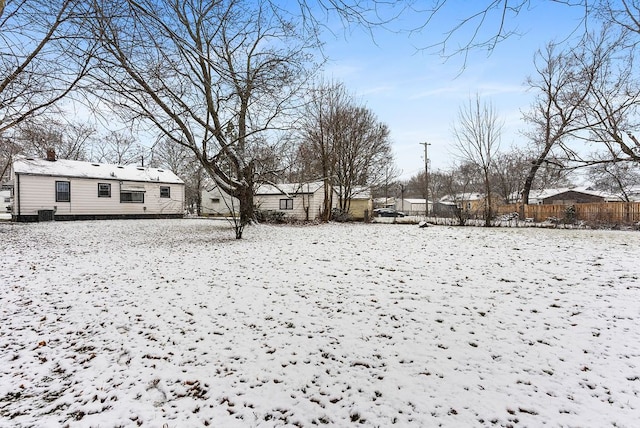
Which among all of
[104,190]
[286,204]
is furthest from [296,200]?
[104,190]

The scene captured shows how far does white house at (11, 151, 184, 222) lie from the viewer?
1706cm

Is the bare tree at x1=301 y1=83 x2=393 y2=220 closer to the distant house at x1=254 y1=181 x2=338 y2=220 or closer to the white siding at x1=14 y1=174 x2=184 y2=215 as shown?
the distant house at x1=254 y1=181 x2=338 y2=220

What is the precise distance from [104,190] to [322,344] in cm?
2189

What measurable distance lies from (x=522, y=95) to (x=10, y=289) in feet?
79.6

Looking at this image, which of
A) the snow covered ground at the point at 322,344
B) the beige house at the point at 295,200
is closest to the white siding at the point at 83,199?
the beige house at the point at 295,200

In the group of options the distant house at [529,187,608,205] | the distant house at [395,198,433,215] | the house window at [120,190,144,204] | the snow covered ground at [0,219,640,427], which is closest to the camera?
the snow covered ground at [0,219,640,427]

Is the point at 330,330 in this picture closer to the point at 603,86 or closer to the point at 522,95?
the point at 603,86

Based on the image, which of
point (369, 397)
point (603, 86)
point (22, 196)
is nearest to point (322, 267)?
point (369, 397)

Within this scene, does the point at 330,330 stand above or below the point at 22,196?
below

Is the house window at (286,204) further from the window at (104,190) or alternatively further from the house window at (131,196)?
the window at (104,190)

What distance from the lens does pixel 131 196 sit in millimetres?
21141

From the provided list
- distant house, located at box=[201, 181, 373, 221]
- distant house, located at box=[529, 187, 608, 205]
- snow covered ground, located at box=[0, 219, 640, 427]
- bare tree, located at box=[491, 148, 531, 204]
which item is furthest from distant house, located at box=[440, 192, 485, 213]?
snow covered ground, located at box=[0, 219, 640, 427]

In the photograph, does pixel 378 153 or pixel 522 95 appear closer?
pixel 522 95

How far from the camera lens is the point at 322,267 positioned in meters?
6.45
